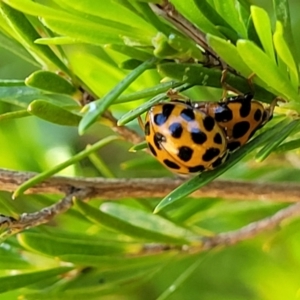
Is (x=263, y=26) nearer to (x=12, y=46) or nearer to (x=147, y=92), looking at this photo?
(x=147, y=92)

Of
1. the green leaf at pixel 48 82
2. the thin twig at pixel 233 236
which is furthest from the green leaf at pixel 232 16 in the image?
the thin twig at pixel 233 236

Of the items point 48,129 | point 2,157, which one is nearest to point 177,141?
point 2,157

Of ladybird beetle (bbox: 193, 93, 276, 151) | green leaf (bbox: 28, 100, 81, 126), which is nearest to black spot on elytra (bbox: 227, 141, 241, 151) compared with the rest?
ladybird beetle (bbox: 193, 93, 276, 151)

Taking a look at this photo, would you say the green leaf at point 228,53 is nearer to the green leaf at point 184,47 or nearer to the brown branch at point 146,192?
the green leaf at point 184,47

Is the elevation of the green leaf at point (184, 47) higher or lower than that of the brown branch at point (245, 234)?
higher

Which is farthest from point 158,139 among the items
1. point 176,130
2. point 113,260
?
point 113,260

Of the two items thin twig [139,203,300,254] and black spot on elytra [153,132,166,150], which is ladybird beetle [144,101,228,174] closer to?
black spot on elytra [153,132,166,150]
